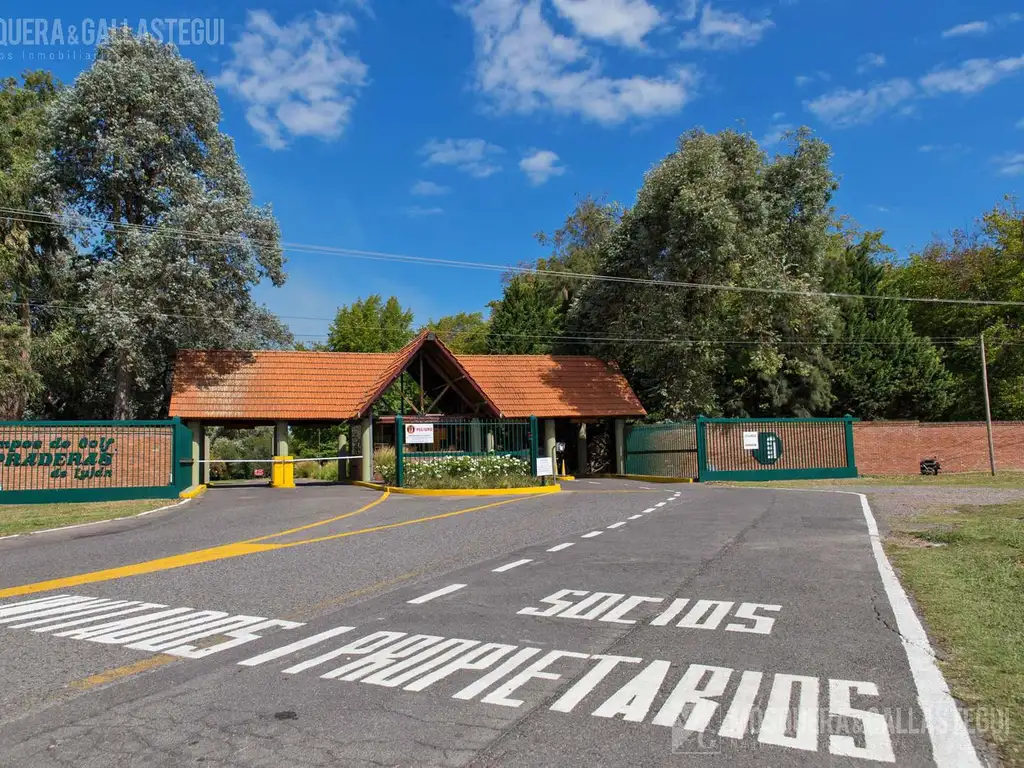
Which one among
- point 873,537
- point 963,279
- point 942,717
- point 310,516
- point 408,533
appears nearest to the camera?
point 942,717

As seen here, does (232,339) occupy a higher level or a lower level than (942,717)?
higher

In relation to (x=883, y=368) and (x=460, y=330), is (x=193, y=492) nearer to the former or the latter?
(x=883, y=368)

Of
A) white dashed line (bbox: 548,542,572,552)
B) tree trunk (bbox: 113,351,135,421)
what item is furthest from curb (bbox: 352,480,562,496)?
tree trunk (bbox: 113,351,135,421)

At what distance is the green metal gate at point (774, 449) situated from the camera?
27.7 m

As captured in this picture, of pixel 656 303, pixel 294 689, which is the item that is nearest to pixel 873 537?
pixel 294 689

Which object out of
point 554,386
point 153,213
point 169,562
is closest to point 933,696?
point 169,562

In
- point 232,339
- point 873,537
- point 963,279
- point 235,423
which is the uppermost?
point 963,279

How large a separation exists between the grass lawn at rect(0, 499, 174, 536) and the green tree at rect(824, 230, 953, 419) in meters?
33.8

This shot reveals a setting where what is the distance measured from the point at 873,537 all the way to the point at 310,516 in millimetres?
10650

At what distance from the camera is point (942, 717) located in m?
4.17

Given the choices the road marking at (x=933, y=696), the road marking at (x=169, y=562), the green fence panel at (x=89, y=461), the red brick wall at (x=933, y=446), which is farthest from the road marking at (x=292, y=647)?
the red brick wall at (x=933, y=446)

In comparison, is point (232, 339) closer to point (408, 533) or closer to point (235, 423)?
point (235, 423)

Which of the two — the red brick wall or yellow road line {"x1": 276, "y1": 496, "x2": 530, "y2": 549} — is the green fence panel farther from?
the red brick wall

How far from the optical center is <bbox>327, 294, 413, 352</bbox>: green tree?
5769 centimetres
